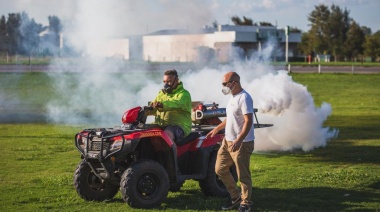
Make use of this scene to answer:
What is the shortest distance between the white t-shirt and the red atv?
4.03 feet

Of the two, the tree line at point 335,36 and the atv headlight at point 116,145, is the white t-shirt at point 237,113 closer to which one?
the atv headlight at point 116,145

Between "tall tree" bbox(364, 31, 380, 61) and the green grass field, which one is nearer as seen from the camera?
the green grass field

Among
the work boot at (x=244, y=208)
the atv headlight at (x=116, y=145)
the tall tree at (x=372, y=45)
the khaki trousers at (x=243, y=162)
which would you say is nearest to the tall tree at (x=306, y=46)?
the tall tree at (x=372, y=45)

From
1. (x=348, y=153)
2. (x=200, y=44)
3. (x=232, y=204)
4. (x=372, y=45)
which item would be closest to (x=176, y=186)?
(x=232, y=204)

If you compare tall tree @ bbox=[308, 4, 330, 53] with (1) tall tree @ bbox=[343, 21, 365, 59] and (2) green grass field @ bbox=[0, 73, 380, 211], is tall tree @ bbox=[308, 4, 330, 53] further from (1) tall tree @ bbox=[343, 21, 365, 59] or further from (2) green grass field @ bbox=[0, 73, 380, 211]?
(2) green grass field @ bbox=[0, 73, 380, 211]

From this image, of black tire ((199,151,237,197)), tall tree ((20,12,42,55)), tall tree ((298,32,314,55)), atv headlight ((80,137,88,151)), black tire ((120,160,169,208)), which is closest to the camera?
black tire ((120,160,169,208))

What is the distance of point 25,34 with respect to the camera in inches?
1198

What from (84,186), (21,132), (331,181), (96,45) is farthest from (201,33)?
(84,186)

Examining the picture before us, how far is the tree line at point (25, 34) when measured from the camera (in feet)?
97.2

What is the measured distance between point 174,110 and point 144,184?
4.44 ft

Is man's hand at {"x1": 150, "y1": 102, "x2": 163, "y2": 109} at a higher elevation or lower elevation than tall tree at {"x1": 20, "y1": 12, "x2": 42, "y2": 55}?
lower

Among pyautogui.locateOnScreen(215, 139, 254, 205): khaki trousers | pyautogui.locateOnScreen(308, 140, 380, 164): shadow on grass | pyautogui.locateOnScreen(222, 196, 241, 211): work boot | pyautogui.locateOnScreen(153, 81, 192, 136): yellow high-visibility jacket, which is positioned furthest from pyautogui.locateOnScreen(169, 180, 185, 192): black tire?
pyautogui.locateOnScreen(308, 140, 380, 164): shadow on grass

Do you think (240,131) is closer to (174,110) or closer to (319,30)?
(174,110)

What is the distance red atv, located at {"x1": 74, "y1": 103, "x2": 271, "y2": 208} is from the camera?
1184 cm
